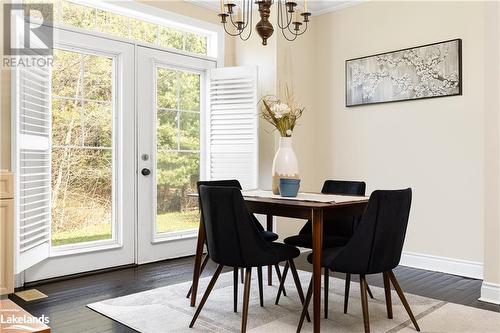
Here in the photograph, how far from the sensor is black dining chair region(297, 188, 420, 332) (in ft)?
7.78

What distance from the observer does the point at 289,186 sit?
2.94 metres

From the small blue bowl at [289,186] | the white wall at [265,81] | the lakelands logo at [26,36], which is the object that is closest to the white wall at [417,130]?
the white wall at [265,81]

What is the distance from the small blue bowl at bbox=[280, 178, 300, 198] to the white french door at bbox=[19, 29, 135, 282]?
1876 mm

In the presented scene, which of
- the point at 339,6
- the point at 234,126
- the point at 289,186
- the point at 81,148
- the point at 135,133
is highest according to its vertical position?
the point at 339,6

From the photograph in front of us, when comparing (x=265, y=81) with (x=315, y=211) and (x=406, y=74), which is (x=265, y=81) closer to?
(x=406, y=74)

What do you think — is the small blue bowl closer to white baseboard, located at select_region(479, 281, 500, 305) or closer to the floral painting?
white baseboard, located at select_region(479, 281, 500, 305)

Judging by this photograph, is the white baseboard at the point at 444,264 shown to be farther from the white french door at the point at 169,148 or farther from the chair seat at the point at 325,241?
the white french door at the point at 169,148

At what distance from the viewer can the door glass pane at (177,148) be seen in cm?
456

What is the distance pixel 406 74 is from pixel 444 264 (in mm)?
1834

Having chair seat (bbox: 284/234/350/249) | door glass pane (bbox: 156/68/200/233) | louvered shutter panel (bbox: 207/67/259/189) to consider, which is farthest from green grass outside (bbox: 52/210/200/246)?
chair seat (bbox: 284/234/350/249)

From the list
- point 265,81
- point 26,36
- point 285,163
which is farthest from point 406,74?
point 26,36

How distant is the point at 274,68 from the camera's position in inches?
187

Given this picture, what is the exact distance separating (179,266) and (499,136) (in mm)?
2938

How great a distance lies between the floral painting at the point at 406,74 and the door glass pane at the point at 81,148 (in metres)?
2.53
